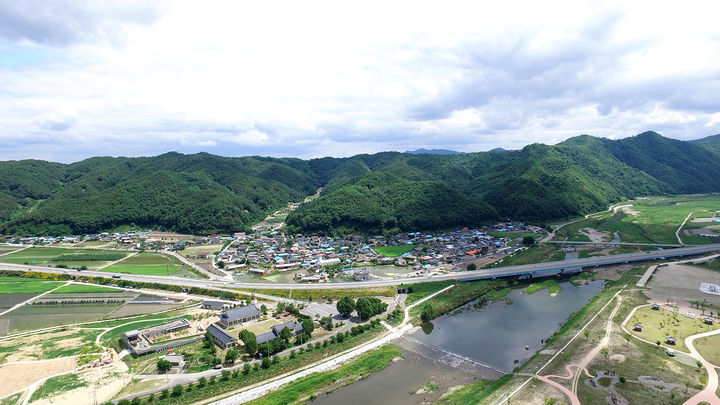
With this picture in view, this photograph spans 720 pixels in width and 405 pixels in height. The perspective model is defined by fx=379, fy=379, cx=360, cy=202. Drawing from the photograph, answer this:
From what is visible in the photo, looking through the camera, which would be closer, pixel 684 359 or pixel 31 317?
pixel 684 359

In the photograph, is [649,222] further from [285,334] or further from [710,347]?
[285,334]

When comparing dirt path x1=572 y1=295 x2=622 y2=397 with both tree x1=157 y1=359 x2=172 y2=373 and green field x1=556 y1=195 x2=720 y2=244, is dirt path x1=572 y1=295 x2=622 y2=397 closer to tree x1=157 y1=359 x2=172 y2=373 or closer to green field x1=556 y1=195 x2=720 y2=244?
tree x1=157 y1=359 x2=172 y2=373

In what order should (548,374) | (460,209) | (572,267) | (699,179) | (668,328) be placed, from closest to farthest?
(548,374), (668,328), (572,267), (460,209), (699,179)

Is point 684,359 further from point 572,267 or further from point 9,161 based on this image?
point 9,161

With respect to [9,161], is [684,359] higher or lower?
lower

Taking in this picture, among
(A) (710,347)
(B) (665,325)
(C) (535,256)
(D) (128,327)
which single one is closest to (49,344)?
(D) (128,327)

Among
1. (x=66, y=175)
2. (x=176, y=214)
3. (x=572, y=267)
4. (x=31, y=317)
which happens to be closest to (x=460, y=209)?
(x=572, y=267)
